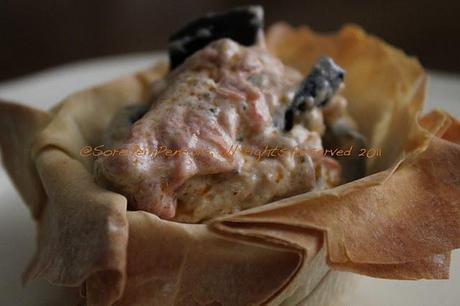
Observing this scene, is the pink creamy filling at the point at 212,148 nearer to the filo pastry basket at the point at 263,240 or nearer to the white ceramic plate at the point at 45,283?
the filo pastry basket at the point at 263,240

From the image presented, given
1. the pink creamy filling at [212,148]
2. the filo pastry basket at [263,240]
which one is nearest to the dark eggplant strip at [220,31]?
the pink creamy filling at [212,148]

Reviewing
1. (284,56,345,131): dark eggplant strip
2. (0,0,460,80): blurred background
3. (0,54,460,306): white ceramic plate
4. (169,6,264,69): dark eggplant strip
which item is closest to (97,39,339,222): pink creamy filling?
(284,56,345,131): dark eggplant strip

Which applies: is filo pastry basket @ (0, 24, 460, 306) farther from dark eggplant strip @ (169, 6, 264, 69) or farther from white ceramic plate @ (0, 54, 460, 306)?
dark eggplant strip @ (169, 6, 264, 69)

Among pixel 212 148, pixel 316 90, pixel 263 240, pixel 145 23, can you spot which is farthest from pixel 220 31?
pixel 145 23

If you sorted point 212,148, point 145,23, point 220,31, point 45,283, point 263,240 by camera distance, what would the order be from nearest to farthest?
point 263,240 < point 212,148 < point 45,283 < point 220,31 < point 145,23

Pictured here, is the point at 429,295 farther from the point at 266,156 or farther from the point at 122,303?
the point at 122,303

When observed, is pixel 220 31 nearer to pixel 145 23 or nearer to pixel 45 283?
pixel 45 283

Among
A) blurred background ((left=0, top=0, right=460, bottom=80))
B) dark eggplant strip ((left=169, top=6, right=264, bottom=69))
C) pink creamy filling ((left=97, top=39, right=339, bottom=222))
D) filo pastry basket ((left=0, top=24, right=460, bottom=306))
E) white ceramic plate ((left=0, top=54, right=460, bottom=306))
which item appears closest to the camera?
filo pastry basket ((left=0, top=24, right=460, bottom=306))
